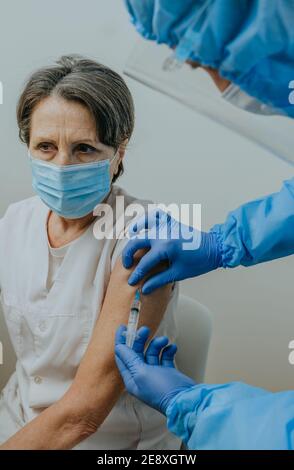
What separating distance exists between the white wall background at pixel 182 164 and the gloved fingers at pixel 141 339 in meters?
0.73

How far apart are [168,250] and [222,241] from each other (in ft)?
0.49

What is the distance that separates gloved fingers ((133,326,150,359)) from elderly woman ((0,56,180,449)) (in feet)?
0.21

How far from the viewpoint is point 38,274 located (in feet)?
4.65

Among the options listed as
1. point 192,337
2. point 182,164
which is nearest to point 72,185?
point 192,337

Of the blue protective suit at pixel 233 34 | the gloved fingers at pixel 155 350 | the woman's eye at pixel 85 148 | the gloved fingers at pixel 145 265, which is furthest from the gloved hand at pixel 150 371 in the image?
the blue protective suit at pixel 233 34

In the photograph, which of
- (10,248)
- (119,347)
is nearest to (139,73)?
(119,347)

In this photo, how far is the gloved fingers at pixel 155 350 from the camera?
1.20m

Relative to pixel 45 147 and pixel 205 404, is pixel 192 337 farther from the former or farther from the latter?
pixel 45 147

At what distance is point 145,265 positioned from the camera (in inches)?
48.6

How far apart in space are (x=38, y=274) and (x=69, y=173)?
0.28 m

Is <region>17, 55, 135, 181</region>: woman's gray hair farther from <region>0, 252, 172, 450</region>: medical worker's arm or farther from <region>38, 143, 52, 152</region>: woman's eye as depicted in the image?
<region>0, 252, 172, 450</region>: medical worker's arm

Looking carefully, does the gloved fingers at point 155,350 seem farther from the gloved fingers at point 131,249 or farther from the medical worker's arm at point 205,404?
the gloved fingers at point 131,249

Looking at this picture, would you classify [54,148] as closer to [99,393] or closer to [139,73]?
[139,73]
